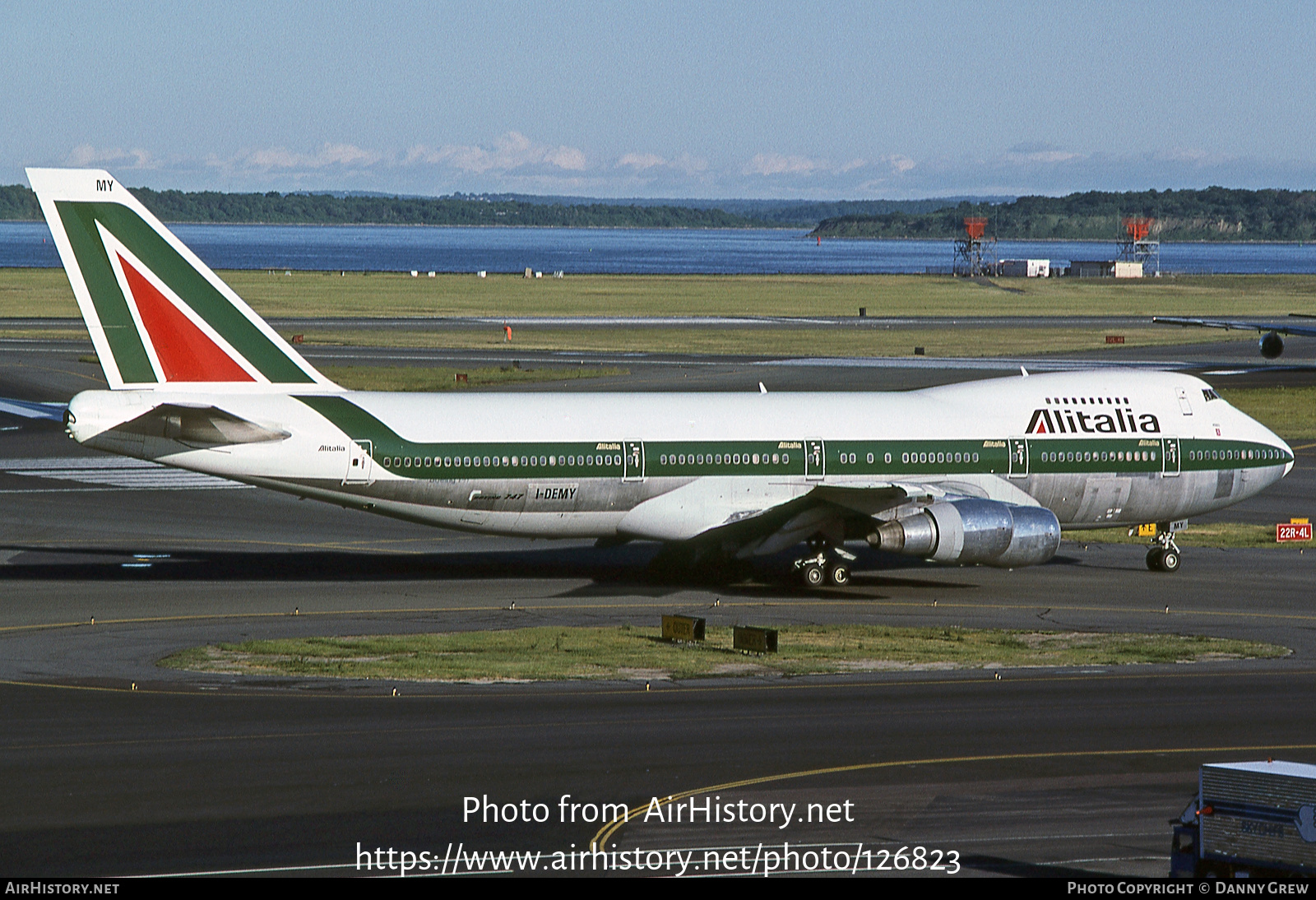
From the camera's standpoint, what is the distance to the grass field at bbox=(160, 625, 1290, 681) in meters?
31.3

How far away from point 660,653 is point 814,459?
35.2ft

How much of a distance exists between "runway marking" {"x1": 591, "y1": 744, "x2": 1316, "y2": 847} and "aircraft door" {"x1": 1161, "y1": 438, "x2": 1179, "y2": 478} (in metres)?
19.9

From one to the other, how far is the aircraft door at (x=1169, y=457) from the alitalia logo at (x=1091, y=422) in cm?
41

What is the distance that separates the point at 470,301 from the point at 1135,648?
14316 centimetres

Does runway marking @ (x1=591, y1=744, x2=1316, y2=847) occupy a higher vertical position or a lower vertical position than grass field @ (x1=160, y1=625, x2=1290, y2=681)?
higher

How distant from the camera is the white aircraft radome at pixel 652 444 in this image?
3784 cm

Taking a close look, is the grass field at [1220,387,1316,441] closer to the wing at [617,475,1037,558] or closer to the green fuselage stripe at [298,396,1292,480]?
the green fuselage stripe at [298,396,1292,480]

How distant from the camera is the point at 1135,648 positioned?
112ft

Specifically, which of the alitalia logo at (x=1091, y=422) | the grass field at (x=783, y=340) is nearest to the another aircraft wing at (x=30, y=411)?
the alitalia logo at (x=1091, y=422)

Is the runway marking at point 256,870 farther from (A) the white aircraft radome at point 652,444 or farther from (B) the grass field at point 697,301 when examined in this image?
(B) the grass field at point 697,301

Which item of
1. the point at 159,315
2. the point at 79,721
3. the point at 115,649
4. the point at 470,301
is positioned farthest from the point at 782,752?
the point at 470,301

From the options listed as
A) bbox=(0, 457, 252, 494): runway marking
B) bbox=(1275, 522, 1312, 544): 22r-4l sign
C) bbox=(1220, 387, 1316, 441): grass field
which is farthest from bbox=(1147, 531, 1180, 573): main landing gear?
bbox=(0, 457, 252, 494): runway marking

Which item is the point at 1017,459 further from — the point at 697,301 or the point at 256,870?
the point at 697,301

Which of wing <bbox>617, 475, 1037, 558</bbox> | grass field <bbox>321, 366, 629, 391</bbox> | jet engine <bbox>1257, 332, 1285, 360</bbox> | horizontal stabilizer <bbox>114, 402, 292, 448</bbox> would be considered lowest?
wing <bbox>617, 475, 1037, 558</bbox>
